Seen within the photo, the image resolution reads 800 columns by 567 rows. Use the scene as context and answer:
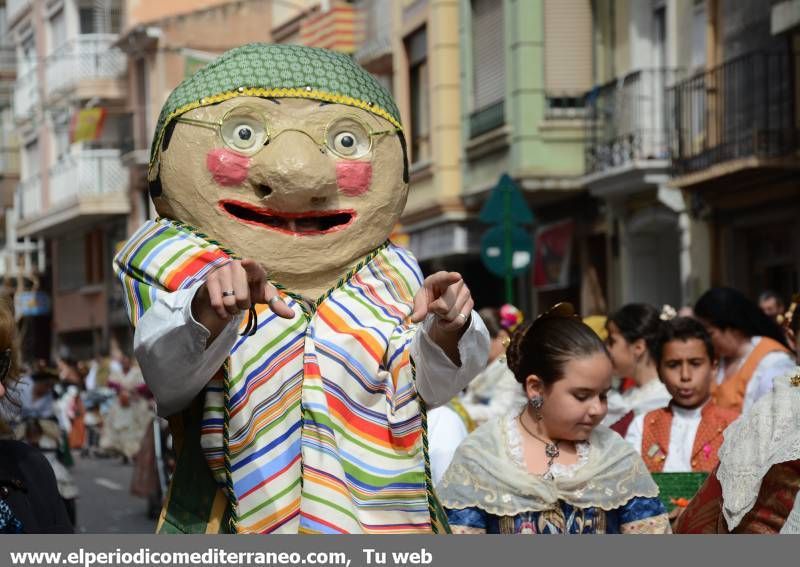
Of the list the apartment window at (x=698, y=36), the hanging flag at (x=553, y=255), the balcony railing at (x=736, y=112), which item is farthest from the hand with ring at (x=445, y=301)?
the hanging flag at (x=553, y=255)

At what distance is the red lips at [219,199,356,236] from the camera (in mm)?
4746

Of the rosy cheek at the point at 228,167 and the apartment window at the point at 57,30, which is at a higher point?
the apartment window at the point at 57,30

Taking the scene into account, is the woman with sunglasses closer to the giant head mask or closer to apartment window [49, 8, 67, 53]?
the giant head mask

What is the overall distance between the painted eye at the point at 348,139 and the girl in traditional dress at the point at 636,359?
8.65 ft

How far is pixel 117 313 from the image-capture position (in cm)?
3775

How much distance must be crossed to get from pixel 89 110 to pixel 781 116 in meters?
22.3

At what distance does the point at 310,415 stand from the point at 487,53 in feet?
57.4

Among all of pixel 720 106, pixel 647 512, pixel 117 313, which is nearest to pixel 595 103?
pixel 720 106

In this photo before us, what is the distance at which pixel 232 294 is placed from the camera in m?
4.06

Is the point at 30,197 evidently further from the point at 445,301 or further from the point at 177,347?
the point at 445,301

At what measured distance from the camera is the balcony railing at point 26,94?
4161 centimetres

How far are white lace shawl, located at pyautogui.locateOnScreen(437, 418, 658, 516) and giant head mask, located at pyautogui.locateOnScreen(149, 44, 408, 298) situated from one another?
2.52ft

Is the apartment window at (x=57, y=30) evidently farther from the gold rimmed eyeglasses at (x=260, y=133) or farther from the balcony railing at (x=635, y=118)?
the gold rimmed eyeglasses at (x=260, y=133)

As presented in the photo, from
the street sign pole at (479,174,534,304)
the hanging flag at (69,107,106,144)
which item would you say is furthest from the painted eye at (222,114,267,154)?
the hanging flag at (69,107,106,144)
